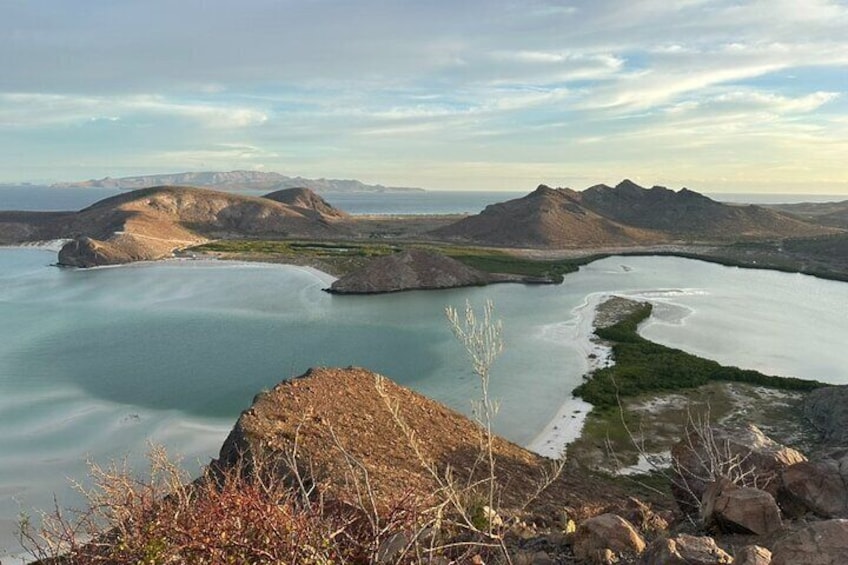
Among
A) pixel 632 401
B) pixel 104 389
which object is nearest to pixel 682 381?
pixel 632 401

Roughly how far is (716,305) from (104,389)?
180 ft

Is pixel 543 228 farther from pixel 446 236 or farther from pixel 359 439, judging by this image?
pixel 359 439

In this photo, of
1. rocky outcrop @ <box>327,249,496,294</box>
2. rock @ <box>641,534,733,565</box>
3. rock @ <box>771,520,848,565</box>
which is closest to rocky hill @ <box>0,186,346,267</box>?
rocky outcrop @ <box>327,249,496,294</box>

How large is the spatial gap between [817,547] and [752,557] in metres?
0.78

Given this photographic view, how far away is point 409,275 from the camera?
68.4m

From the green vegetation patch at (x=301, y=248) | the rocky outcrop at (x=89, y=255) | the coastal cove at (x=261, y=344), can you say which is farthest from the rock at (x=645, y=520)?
the rocky outcrop at (x=89, y=255)

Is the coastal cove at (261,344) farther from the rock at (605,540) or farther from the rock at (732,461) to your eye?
the rock at (605,540)

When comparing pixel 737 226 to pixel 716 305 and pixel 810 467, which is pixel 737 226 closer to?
pixel 716 305

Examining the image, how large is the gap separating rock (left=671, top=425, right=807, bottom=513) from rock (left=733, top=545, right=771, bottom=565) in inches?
166

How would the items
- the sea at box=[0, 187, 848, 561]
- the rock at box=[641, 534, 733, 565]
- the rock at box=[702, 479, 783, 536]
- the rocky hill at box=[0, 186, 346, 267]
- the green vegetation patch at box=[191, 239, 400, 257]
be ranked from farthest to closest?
the rocky hill at box=[0, 186, 346, 267], the green vegetation patch at box=[191, 239, 400, 257], the sea at box=[0, 187, 848, 561], the rock at box=[702, 479, 783, 536], the rock at box=[641, 534, 733, 565]

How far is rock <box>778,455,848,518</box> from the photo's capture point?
10.6m

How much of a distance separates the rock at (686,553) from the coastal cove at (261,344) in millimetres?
19823

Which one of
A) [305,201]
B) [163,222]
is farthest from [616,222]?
[163,222]

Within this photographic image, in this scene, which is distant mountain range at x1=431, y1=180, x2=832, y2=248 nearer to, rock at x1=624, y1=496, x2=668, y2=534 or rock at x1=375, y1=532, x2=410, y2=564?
rock at x1=624, y1=496, x2=668, y2=534
